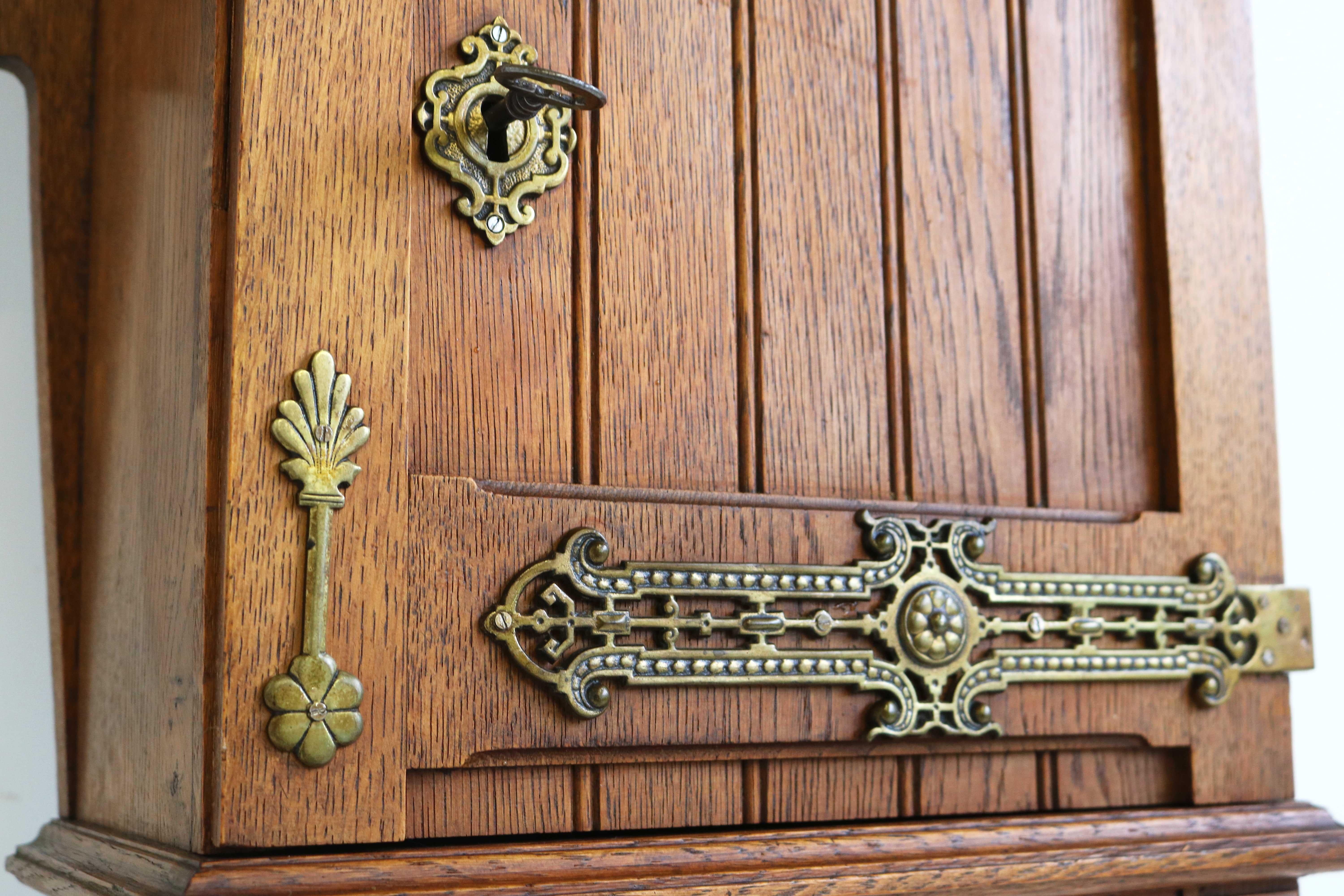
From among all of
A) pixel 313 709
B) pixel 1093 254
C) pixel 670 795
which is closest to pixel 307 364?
pixel 313 709

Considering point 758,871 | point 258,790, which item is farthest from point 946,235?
point 258,790

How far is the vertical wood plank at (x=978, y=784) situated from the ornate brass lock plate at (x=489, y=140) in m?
0.38

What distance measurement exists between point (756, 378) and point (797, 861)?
0.83ft

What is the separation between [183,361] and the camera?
0.66 metres

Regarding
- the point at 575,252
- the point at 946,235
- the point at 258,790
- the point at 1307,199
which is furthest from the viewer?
the point at 1307,199

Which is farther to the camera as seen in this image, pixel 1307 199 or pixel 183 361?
pixel 1307 199

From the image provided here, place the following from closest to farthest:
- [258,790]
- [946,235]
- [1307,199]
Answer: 1. [258,790]
2. [946,235]
3. [1307,199]

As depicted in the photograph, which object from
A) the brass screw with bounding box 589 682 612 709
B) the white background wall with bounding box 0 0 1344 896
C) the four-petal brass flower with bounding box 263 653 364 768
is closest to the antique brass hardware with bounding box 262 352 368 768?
the four-petal brass flower with bounding box 263 653 364 768

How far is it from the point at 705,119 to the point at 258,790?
416 millimetres

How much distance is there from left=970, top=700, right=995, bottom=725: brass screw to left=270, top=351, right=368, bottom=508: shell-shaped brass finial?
368 millimetres

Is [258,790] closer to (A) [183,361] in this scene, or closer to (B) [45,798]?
(A) [183,361]

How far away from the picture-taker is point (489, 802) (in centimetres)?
→ 65

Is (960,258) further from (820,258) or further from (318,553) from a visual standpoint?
(318,553)

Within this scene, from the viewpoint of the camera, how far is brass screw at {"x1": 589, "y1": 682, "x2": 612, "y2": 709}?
2.19ft
